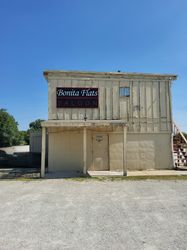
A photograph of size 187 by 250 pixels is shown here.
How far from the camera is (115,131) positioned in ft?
45.9

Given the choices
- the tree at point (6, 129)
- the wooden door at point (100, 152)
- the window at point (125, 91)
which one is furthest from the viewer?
the tree at point (6, 129)

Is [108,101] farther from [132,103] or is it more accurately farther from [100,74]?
[100,74]

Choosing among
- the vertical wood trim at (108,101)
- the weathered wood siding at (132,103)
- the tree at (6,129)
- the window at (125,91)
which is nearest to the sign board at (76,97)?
the weathered wood siding at (132,103)

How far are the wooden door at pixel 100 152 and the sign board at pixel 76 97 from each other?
6.04 feet

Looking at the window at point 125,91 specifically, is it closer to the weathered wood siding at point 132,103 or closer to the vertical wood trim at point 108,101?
the weathered wood siding at point 132,103

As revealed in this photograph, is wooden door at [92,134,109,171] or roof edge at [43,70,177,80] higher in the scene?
roof edge at [43,70,177,80]

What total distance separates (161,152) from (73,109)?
561 centimetres

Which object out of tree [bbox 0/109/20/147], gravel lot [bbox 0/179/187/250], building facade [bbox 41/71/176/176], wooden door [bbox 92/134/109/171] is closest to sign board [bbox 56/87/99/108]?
building facade [bbox 41/71/176/176]

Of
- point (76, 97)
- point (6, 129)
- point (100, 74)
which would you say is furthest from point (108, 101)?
point (6, 129)

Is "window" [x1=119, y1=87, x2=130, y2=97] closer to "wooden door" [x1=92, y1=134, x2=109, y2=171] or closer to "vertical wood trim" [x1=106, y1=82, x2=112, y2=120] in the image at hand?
"vertical wood trim" [x1=106, y1=82, x2=112, y2=120]

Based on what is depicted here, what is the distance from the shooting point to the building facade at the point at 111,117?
1351 centimetres

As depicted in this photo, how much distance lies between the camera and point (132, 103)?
14.2m

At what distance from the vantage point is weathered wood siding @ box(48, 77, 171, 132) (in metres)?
13.7

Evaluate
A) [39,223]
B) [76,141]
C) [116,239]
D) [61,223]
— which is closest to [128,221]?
[116,239]
